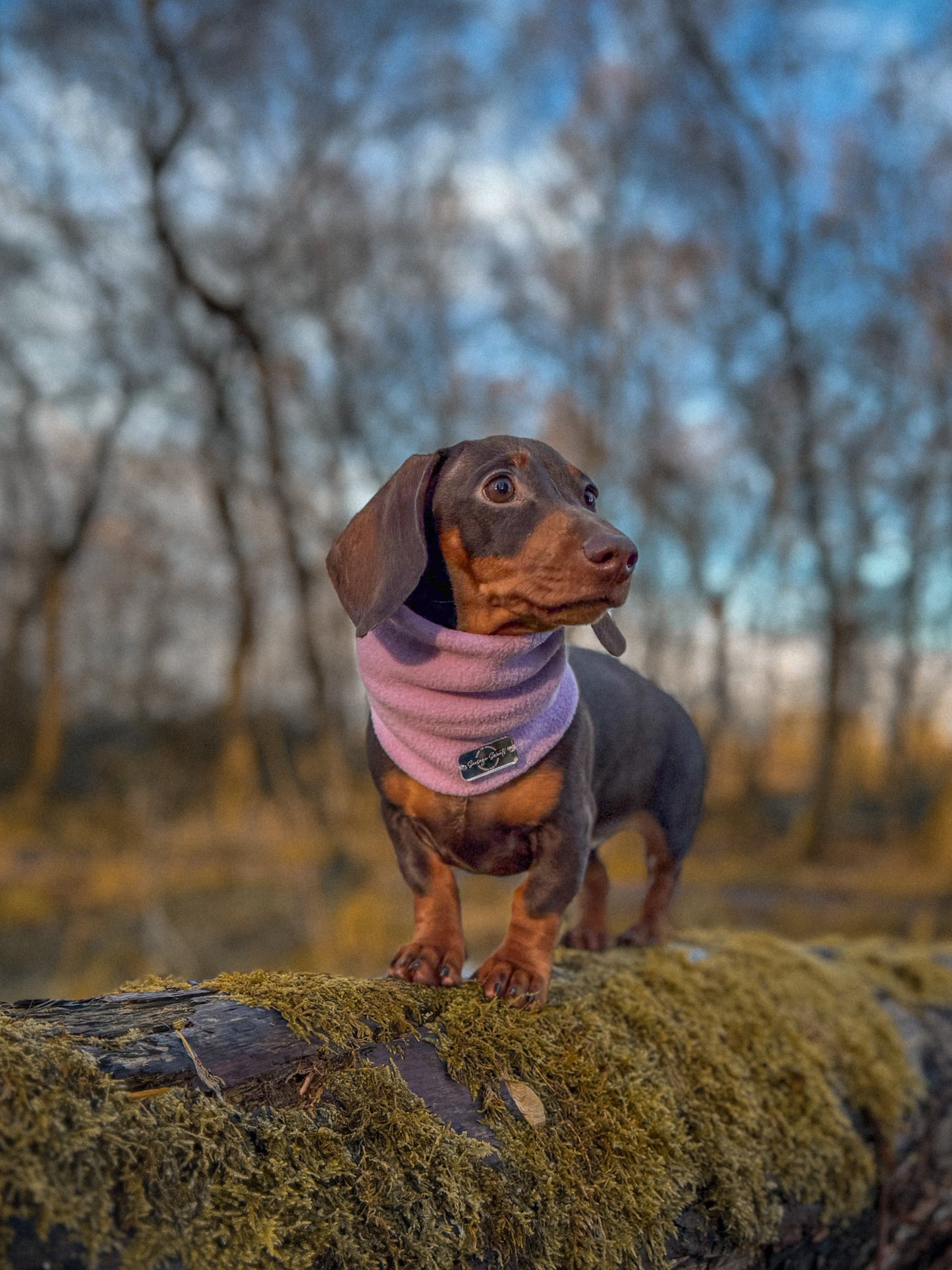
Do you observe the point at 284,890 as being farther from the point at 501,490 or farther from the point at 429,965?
the point at 501,490

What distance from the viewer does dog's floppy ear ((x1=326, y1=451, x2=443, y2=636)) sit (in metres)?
2.22

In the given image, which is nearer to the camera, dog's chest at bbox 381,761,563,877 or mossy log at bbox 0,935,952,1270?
mossy log at bbox 0,935,952,1270

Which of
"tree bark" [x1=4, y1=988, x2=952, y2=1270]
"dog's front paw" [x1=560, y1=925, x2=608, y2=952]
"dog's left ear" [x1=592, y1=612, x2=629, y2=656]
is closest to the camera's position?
"tree bark" [x1=4, y1=988, x2=952, y2=1270]

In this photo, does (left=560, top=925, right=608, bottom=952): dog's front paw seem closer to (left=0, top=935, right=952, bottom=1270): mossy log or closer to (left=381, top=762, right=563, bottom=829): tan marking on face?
(left=0, top=935, right=952, bottom=1270): mossy log

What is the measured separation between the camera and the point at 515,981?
7.73ft

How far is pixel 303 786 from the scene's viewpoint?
46.9ft

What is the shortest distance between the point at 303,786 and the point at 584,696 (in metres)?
11.9

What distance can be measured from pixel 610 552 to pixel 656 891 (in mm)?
1576

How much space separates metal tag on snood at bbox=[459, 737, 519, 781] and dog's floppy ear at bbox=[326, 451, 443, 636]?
40 centimetres

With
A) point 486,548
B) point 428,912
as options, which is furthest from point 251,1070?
point 486,548

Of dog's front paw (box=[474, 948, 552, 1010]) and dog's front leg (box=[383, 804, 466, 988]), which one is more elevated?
dog's front leg (box=[383, 804, 466, 988])

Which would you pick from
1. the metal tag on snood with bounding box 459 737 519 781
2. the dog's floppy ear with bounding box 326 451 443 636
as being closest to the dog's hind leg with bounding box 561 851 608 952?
the metal tag on snood with bounding box 459 737 519 781

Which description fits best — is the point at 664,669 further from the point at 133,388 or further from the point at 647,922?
the point at 647,922

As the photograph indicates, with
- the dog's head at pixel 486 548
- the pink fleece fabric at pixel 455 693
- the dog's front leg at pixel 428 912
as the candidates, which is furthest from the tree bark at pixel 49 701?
the dog's head at pixel 486 548
